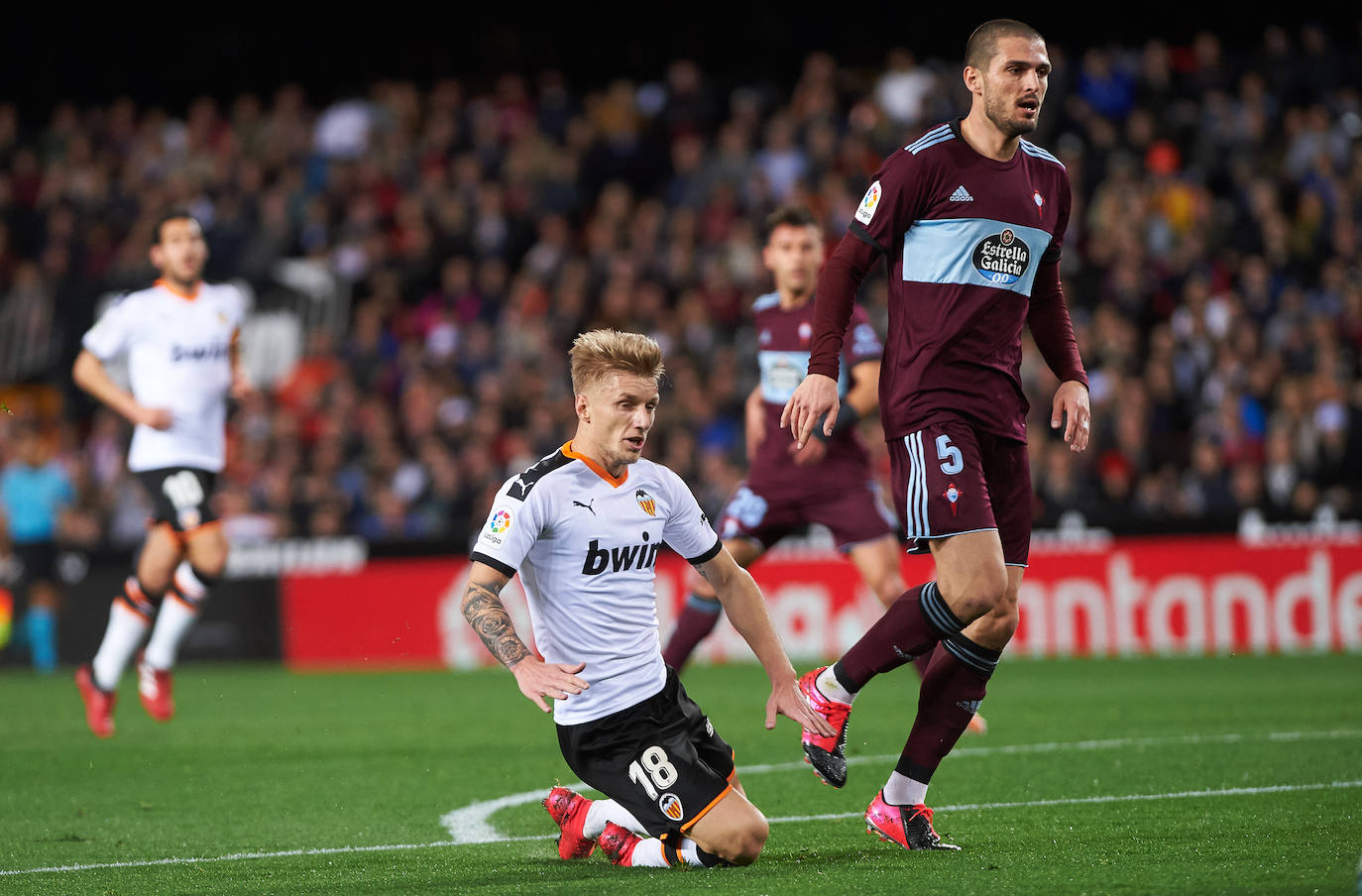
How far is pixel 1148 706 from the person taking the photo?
9.55 m

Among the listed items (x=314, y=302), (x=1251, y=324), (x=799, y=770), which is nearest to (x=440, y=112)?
(x=314, y=302)

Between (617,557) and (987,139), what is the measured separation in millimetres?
1767

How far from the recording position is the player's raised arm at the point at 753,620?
4.94m

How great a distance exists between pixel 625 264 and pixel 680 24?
550cm

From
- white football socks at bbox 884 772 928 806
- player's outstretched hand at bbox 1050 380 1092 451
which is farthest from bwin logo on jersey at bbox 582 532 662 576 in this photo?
player's outstretched hand at bbox 1050 380 1092 451

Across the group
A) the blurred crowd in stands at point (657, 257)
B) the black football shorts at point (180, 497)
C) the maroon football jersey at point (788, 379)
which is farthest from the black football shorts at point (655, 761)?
the blurred crowd in stands at point (657, 257)

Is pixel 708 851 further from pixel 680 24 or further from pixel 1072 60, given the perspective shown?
pixel 680 24

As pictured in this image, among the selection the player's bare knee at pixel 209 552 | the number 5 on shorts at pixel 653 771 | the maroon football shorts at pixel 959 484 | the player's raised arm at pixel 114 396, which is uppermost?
the player's raised arm at pixel 114 396

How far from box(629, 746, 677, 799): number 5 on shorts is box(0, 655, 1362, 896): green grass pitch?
0.25 metres

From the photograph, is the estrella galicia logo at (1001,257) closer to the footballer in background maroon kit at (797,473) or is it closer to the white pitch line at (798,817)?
the white pitch line at (798,817)

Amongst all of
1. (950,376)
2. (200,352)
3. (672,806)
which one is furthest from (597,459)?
(200,352)

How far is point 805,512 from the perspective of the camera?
8.17 m

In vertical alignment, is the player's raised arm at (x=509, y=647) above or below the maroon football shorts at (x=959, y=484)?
below

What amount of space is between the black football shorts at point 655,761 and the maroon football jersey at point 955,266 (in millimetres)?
1158
